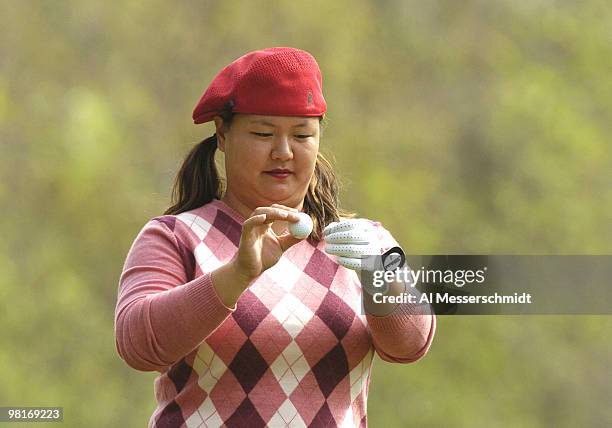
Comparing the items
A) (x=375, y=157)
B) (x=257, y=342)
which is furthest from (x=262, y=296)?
(x=375, y=157)

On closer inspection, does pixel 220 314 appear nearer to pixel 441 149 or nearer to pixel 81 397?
pixel 81 397

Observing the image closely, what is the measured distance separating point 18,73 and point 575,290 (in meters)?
2.12

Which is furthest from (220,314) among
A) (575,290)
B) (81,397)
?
(81,397)

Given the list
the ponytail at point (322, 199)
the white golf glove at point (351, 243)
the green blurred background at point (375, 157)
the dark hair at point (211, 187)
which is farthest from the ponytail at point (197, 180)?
the green blurred background at point (375, 157)

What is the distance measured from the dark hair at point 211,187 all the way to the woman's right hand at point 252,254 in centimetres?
19

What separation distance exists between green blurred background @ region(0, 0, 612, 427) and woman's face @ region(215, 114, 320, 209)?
2243 millimetres

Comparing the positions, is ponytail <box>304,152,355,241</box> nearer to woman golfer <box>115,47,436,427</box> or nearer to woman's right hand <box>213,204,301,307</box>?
woman golfer <box>115,47,436,427</box>

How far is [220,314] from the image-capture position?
3.22 ft

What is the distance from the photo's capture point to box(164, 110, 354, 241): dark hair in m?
1.20

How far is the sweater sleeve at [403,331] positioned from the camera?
1066 millimetres

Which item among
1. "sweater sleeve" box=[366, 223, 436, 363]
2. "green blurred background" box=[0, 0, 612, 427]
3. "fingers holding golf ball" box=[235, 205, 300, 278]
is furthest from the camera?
"green blurred background" box=[0, 0, 612, 427]

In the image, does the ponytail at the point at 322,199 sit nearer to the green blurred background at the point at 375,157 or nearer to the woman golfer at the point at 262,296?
the woman golfer at the point at 262,296

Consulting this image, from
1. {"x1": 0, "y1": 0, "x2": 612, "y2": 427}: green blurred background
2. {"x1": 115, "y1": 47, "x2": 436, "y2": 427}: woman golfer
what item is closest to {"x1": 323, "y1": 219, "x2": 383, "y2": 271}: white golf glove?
{"x1": 115, "y1": 47, "x2": 436, "y2": 427}: woman golfer

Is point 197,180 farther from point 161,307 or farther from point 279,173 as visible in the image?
point 161,307
